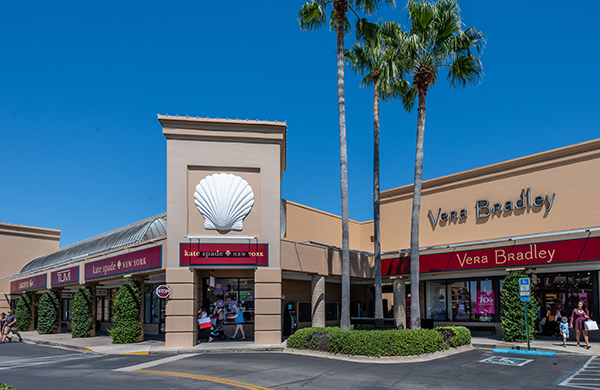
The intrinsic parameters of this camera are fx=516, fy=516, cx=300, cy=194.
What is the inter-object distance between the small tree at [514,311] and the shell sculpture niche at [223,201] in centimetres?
1087

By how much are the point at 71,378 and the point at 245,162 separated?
35.2 feet

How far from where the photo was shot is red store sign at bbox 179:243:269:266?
794 inches

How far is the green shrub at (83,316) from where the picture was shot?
26.8m

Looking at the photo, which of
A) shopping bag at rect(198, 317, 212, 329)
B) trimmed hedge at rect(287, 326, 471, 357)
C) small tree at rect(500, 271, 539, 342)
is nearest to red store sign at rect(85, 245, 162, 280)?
shopping bag at rect(198, 317, 212, 329)

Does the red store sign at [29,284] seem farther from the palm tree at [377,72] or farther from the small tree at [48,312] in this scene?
the palm tree at [377,72]

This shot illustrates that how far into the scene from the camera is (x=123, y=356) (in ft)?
61.0

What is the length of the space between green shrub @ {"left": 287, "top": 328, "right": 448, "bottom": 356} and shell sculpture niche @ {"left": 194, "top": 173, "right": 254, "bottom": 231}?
579cm

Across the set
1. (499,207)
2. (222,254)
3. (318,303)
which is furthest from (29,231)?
(499,207)

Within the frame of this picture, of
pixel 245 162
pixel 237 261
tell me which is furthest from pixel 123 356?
pixel 245 162

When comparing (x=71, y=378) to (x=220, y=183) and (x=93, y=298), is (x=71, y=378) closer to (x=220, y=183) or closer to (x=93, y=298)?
(x=220, y=183)

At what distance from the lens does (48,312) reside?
1248 inches

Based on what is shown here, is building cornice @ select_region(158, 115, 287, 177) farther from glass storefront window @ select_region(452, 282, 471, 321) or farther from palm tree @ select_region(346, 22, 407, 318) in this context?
glass storefront window @ select_region(452, 282, 471, 321)

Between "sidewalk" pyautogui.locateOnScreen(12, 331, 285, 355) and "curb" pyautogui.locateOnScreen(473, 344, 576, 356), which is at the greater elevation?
"curb" pyautogui.locateOnScreen(473, 344, 576, 356)

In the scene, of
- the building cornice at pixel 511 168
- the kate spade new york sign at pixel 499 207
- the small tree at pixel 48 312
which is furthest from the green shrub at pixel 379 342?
the small tree at pixel 48 312
